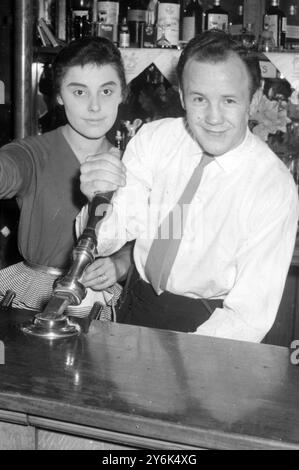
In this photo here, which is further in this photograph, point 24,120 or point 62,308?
point 24,120

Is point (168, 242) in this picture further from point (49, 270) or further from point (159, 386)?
point (159, 386)

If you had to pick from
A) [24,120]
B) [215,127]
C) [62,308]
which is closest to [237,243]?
[215,127]

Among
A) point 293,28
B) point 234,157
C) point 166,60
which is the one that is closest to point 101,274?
point 234,157

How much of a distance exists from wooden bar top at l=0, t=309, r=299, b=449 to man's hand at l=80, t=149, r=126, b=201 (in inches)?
11.0

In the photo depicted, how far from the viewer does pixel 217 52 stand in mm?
1412

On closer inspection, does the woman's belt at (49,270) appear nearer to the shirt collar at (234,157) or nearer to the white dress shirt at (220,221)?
the white dress shirt at (220,221)

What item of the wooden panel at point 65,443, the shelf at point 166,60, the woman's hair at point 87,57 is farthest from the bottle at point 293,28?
the wooden panel at point 65,443

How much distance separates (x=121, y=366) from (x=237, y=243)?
1.71 feet

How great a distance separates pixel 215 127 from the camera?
1.40m

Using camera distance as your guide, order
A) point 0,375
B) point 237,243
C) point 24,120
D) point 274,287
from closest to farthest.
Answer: point 0,375, point 274,287, point 237,243, point 24,120

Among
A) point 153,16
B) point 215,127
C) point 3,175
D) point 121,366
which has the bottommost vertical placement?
point 121,366

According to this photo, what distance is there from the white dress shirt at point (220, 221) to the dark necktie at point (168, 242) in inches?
0.5

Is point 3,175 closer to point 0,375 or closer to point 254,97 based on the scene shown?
point 254,97

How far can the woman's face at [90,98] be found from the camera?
181 cm
